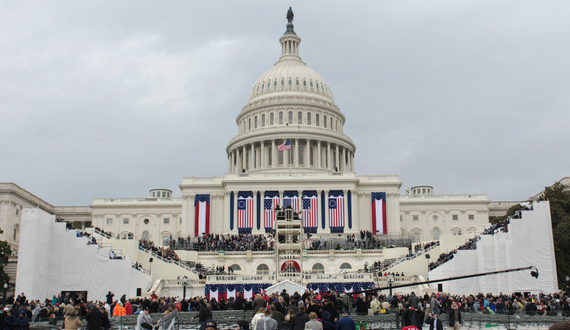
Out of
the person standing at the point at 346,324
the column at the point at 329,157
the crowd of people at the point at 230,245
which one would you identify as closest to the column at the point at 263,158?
the column at the point at 329,157

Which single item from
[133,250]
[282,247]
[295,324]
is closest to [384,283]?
[282,247]

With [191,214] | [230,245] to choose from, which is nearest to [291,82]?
[191,214]

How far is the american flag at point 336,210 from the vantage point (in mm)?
87375

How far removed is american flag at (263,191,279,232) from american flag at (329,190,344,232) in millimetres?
8046

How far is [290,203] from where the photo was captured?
89.2 metres

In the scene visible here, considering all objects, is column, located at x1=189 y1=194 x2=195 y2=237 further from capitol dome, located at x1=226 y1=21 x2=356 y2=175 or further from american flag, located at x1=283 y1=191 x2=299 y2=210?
capitol dome, located at x1=226 y1=21 x2=356 y2=175

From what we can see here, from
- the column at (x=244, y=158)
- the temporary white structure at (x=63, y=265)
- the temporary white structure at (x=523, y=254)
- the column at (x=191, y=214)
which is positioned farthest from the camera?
the column at (x=244, y=158)

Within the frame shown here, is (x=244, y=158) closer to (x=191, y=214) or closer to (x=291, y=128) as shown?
(x=291, y=128)

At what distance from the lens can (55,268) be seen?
48844mm

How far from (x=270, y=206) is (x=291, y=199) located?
3.31 metres

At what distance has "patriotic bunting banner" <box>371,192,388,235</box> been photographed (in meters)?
90.3

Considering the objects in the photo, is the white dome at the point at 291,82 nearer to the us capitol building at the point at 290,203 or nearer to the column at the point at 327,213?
the us capitol building at the point at 290,203

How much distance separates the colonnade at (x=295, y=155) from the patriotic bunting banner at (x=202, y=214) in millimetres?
16608

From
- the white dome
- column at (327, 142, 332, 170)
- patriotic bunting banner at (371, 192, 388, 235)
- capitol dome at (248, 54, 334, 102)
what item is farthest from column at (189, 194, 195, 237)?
Answer: the white dome
